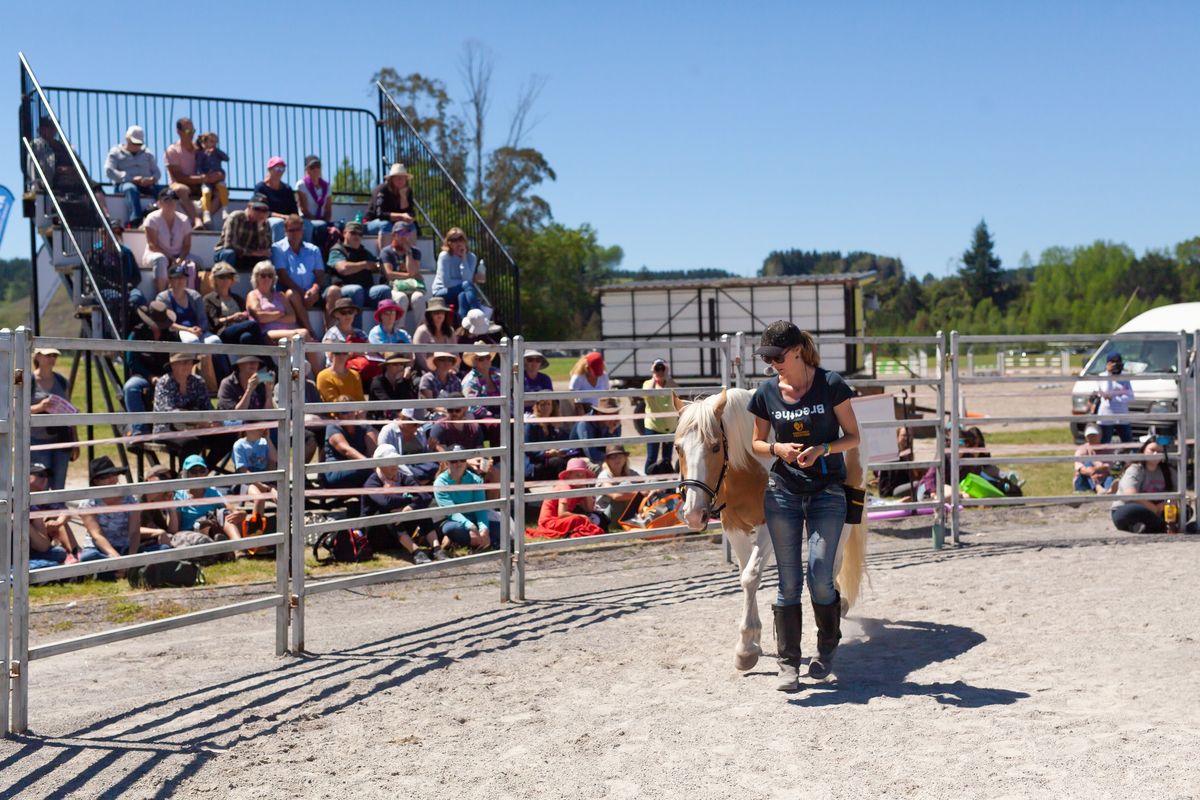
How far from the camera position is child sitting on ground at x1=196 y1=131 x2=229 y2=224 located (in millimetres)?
14188

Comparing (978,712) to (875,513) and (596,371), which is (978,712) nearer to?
(875,513)

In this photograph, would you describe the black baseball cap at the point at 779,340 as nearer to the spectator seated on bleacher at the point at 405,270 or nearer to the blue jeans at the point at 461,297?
the spectator seated on bleacher at the point at 405,270

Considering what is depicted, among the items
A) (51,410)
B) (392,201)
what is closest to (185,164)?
(392,201)

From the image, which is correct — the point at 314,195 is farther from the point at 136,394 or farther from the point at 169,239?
the point at 136,394

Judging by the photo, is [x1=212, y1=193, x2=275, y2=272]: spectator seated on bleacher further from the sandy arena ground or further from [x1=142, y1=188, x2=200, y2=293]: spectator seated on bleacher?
the sandy arena ground

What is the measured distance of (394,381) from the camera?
37.1 feet

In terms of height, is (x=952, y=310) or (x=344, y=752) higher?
(x=952, y=310)

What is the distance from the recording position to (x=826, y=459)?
604cm

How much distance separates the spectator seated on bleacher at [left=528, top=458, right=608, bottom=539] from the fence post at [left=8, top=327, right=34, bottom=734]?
→ 5.70 meters

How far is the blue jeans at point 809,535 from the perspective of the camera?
19.8 ft

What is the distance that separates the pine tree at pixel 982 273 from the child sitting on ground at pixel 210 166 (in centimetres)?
11945

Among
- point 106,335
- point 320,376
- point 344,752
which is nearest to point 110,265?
point 106,335

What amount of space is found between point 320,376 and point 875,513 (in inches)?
207

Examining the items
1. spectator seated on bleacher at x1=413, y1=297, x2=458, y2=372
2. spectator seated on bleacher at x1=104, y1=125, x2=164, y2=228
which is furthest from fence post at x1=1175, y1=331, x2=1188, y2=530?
spectator seated on bleacher at x1=104, y1=125, x2=164, y2=228
